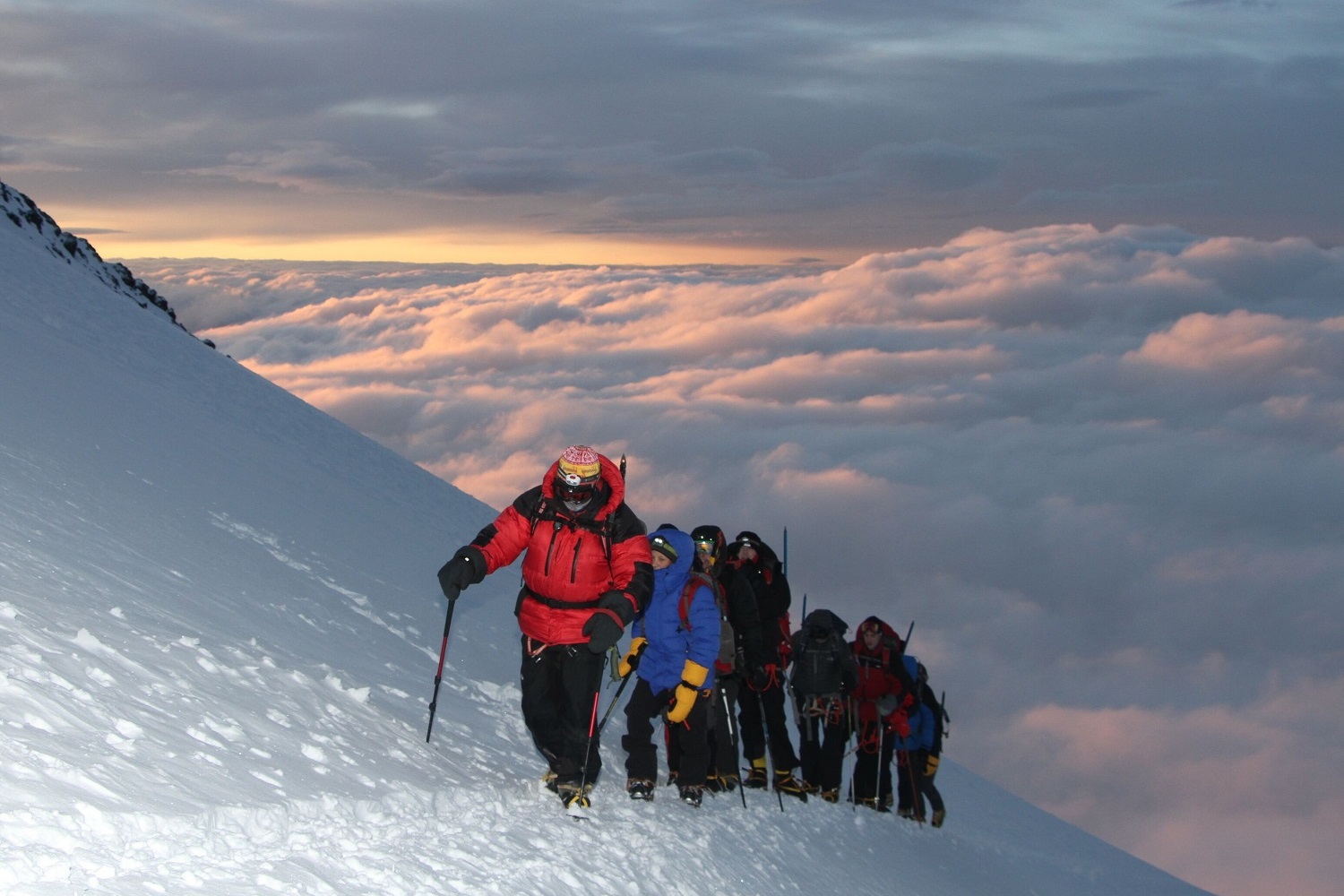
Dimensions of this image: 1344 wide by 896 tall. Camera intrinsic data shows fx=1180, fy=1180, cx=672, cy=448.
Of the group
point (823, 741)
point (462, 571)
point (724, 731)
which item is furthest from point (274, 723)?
point (823, 741)

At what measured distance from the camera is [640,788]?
798 cm

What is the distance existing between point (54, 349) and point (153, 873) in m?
17.5

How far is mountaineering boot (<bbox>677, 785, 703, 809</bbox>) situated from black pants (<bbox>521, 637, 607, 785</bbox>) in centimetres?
136

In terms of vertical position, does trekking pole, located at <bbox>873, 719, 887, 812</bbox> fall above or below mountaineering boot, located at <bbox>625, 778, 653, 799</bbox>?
above

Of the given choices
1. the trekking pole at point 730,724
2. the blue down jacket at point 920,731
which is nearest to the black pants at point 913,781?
the blue down jacket at point 920,731

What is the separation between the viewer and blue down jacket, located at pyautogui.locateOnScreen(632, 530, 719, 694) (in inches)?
312

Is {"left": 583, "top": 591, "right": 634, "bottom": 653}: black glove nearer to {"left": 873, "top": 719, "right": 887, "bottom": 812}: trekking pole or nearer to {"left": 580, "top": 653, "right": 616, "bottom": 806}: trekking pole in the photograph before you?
{"left": 580, "top": 653, "right": 616, "bottom": 806}: trekking pole

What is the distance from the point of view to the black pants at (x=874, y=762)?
12594 millimetres

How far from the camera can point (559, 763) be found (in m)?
7.13

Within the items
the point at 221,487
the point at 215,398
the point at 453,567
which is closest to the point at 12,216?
the point at 215,398

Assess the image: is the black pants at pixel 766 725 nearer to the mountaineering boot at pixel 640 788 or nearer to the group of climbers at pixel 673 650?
the group of climbers at pixel 673 650

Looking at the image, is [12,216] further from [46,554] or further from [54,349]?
[46,554]

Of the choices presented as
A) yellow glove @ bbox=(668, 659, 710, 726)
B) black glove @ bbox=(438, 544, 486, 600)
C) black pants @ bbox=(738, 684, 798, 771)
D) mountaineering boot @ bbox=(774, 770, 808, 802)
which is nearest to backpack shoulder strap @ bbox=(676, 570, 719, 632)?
yellow glove @ bbox=(668, 659, 710, 726)

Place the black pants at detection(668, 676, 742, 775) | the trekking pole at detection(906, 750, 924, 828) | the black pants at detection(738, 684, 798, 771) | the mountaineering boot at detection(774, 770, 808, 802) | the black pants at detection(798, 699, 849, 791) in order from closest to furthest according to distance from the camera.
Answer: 1. the black pants at detection(668, 676, 742, 775)
2. the black pants at detection(738, 684, 798, 771)
3. the mountaineering boot at detection(774, 770, 808, 802)
4. the black pants at detection(798, 699, 849, 791)
5. the trekking pole at detection(906, 750, 924, 828)
